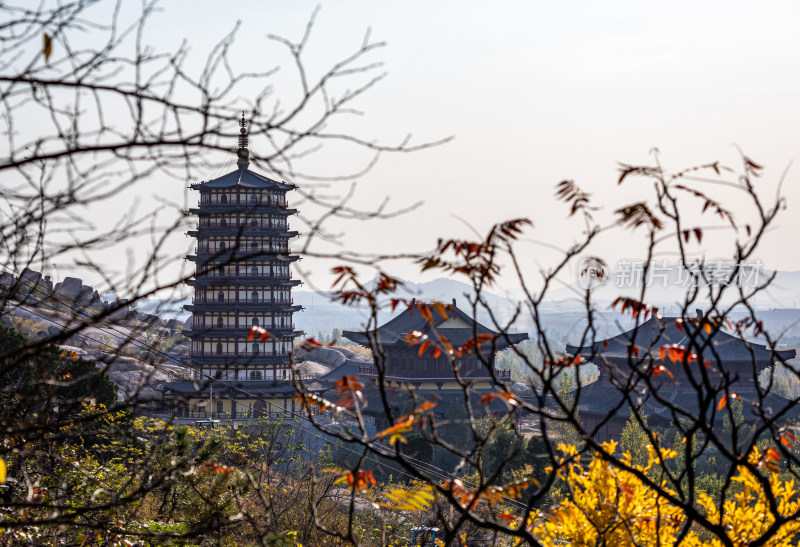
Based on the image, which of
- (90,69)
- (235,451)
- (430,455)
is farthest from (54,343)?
→ (430,455)

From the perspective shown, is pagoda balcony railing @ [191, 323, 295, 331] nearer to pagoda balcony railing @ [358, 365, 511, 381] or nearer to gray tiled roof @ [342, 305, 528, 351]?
gray tiled roof @ [342, 305, 528, 351]

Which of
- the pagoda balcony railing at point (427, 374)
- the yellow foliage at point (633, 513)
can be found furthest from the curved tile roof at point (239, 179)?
the yellow foliage at point (633, 513)

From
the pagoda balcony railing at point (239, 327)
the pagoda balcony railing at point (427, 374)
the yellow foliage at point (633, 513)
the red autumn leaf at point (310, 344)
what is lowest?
the yellow foliage at point (633, 513)

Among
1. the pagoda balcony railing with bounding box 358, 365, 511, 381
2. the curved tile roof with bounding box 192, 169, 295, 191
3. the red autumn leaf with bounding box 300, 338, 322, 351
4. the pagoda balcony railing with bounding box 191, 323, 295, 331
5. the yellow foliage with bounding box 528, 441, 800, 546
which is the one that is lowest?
the yellow foliage with bounding box 528, 441, 800, 546

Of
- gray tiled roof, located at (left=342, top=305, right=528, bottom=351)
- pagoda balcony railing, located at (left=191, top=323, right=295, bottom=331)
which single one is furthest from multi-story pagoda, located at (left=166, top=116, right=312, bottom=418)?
gray tiled roof, located at (left=342, top=305, right=528, bottom=351)

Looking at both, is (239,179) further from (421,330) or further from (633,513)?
(633,513)

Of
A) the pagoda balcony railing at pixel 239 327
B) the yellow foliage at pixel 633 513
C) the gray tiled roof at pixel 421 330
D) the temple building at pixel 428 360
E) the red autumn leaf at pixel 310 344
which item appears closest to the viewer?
the red autumn leaf at pixel 310 344

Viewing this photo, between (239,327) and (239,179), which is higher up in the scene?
(239,179)

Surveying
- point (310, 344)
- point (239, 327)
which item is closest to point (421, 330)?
point (239, 327)

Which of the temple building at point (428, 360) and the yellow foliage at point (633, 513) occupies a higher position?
the temple building at point (428, 360)

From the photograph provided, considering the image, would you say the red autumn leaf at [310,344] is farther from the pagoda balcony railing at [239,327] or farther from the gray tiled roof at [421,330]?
the gray tiled roof at [421,330]

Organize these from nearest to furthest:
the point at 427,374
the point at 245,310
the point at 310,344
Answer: the point at 310,344
the point at 245,310
the point at 427,374

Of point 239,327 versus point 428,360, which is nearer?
point 239,327

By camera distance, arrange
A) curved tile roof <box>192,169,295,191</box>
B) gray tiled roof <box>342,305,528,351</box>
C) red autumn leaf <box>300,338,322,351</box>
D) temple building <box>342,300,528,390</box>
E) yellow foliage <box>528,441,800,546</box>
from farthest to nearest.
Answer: temple building <box>342,300,528,390</box>
gray tiled roof <box>342,305,528,351</box>
curved tile roof <box>192,169,295,191</box>
yellow foliage <box>528,441,800,546</box>
red autumn leaf <box>300,338,322,351</box>
